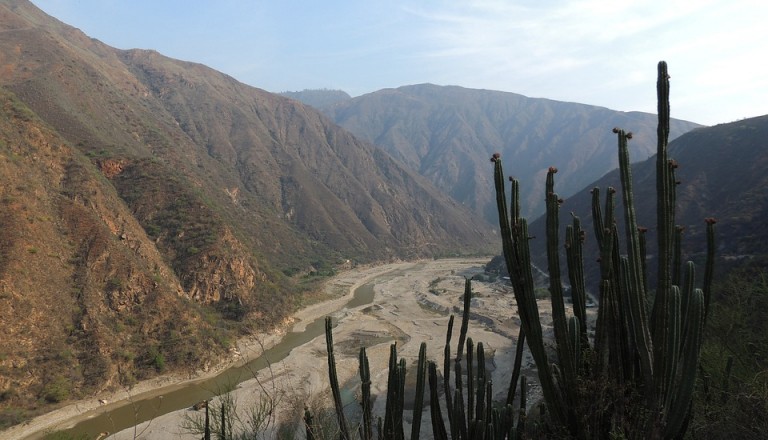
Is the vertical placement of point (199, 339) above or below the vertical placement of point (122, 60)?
below

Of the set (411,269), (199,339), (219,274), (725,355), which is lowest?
(411,269)

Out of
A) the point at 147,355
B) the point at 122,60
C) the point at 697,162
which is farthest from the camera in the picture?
the point at 122,60

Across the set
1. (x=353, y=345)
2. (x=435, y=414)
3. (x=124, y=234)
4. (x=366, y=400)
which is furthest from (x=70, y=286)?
(x=435, y=414)

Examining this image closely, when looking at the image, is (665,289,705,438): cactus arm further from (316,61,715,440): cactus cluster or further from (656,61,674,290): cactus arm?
(656,61,674,290): cactus arm

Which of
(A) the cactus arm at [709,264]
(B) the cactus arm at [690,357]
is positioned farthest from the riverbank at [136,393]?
(A) the cactus arm at [709,264]

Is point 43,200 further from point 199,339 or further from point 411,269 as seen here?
point 411,269

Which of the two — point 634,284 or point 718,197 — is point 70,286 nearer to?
point 634,284

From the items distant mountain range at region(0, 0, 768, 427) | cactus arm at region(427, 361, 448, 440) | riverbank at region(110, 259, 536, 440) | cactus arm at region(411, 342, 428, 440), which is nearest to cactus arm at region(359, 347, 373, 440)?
cactus arm at region(411, 342, 428, 440)

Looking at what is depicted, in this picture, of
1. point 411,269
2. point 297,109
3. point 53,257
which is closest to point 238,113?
point 297,109
